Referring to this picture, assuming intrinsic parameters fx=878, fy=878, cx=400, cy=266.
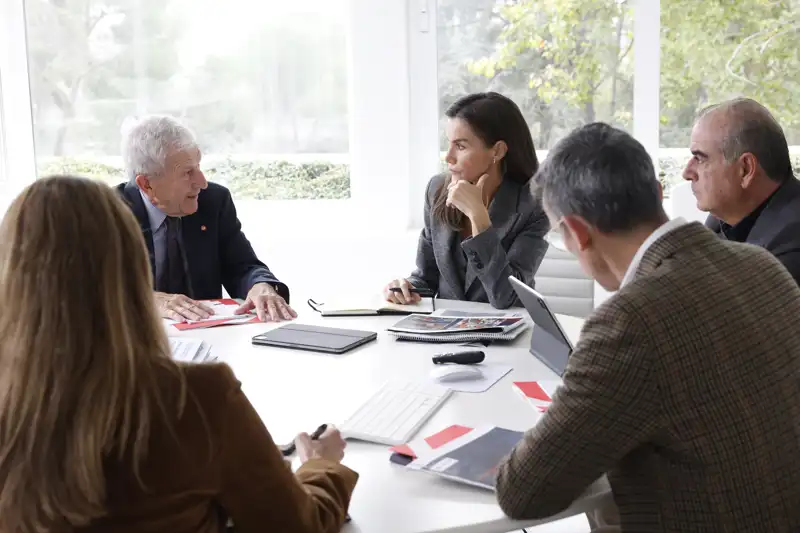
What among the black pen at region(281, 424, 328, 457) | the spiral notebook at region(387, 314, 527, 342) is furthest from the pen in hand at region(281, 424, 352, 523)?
the spiral notebook at region(387, 314, 527, 342)

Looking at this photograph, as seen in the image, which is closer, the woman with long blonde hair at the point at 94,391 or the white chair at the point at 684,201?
the woman with long blonde hair at the point at 94,391

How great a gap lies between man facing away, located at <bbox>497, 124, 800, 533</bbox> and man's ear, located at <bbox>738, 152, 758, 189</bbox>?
3.97 feet

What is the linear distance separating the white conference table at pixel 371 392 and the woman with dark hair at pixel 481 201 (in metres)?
0.22

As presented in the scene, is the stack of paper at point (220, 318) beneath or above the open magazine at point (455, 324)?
beneath

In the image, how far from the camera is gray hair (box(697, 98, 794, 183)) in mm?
2527

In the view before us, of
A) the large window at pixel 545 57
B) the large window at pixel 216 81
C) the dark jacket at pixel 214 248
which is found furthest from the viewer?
the large window at pixel 216 81

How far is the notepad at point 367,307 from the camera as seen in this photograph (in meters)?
2.78

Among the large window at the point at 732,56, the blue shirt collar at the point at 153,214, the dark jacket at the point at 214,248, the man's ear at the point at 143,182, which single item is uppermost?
the large window at the point at 732,56

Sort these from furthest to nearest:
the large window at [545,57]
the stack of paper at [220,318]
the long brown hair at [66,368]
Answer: the large window at [545,57] < the stack of paper at [220,318] < the long brown hair at [66,368]

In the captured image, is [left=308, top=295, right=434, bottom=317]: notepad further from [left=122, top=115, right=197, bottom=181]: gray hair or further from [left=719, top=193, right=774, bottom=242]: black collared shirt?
[left=719, top=193, right=774, bottom=242]: black collared shirt

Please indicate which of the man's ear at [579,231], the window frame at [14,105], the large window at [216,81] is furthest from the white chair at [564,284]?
the window frame at [14,105]

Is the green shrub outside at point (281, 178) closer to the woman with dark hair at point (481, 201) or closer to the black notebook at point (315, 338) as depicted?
the woman with dark hair at point (481, 201)

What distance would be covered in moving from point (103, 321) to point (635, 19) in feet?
11.2

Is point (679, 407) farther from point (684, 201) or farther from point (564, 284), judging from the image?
point (684, 201)
